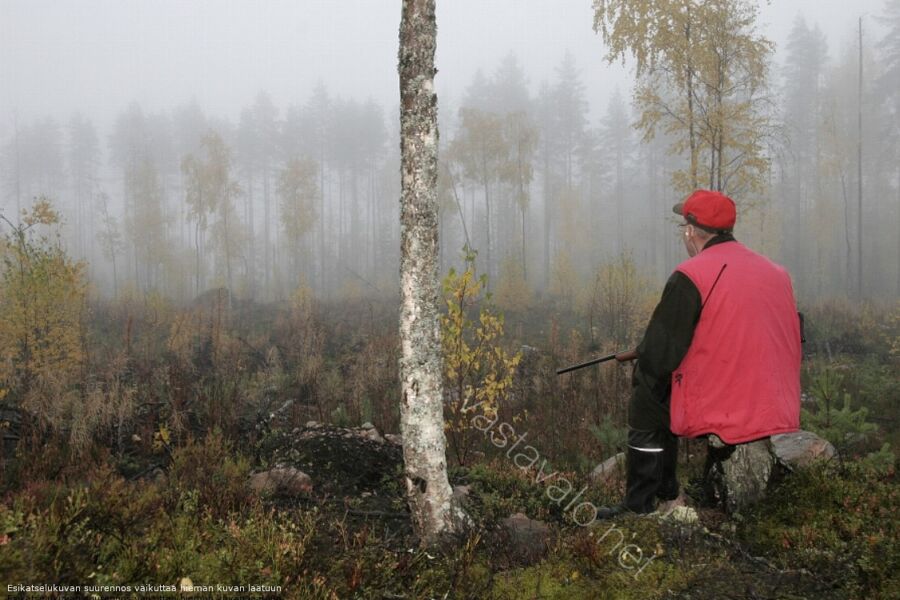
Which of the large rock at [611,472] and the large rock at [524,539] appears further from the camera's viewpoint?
the large rock at [611,472]

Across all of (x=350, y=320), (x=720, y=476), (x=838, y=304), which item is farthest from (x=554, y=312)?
(x=720, y=476)

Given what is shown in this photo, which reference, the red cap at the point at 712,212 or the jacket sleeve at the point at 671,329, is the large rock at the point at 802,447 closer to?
the jacket sleeve at the point at 671,329

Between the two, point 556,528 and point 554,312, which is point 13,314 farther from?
point 554,312

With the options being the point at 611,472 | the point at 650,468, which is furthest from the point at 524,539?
the point at 611,472

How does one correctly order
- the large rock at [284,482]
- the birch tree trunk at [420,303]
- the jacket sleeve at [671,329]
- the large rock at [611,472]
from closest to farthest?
the jacket sleeve at [671,329], the birch tree trunk at [420,303], the large rock at [284,482], the large rock at [611,472]

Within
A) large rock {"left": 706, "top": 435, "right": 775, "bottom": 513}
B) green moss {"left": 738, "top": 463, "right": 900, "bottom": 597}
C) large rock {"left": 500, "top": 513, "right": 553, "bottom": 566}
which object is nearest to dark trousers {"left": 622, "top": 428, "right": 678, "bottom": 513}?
large rock {"left": 706, "top": 435, "right": 775, "bottom": 513}

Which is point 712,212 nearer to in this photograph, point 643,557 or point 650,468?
point 650,468

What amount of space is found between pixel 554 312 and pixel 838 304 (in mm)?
12363

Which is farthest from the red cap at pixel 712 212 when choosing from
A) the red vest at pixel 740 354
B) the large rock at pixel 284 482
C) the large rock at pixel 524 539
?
the large rock at pixel 284 482

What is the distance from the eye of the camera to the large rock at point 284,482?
425 centimetres

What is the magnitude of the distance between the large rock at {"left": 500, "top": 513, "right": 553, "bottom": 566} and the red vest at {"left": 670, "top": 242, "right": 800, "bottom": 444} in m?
1.19

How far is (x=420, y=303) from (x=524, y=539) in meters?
1.76

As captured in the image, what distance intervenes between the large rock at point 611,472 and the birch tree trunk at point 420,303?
2.40 metres

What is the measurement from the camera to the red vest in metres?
3.00
